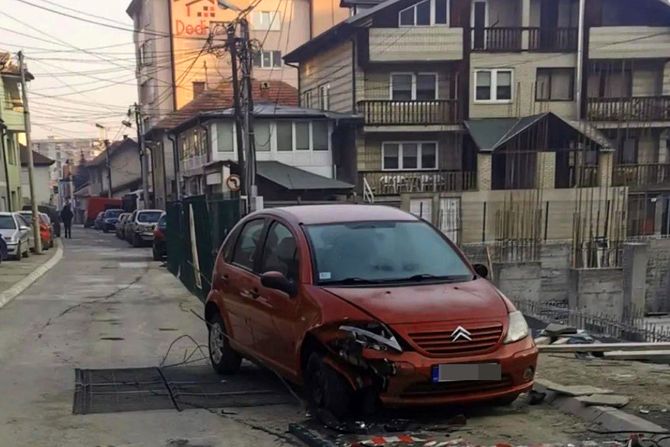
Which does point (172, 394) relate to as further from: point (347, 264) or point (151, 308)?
point (151, 308)

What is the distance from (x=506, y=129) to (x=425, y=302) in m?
25.3

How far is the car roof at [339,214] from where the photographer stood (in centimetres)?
623

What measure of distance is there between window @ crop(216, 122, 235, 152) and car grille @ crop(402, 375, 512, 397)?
27087 millimetres

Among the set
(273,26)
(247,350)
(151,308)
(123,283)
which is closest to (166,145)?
(273,26)

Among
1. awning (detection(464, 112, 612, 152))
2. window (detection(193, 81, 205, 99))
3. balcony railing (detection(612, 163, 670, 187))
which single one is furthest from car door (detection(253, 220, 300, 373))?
window (detection(193, 81, 205, 99))

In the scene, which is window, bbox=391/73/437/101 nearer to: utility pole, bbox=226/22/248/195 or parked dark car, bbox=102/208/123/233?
utility pole, bbox=226/22/248/195

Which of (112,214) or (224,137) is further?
(112,214)

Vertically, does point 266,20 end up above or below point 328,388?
above

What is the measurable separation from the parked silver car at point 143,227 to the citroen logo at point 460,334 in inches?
1014

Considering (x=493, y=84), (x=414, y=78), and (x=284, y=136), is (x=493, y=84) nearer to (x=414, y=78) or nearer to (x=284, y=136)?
(x=414, y=78)

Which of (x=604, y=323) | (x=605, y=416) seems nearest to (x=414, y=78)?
(x=604, y=323)

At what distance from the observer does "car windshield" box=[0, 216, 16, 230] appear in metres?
21.7

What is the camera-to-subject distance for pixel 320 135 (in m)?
30.7

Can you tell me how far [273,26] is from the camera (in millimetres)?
57688
